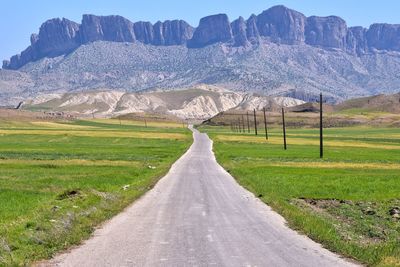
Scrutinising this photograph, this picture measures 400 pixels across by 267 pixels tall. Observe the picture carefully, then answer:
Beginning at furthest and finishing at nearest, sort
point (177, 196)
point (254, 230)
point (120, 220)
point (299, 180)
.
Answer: point (299, 180), point (177, 196), point (120, 220), point (254, 230)

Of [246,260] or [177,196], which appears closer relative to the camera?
[246,260]

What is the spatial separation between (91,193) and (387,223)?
16.3 meters

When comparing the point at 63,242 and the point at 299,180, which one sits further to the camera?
the point at 299,180

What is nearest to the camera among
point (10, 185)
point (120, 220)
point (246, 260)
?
point (246, 260)

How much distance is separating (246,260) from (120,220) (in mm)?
10390

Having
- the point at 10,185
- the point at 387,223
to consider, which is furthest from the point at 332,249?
the point at 10,185

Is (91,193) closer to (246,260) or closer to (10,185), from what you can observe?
(10,185)

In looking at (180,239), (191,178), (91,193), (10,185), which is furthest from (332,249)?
(191,178)

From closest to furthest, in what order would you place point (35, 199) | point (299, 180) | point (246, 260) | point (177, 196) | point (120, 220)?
point (246, 260) < point (120, 220) < point (35, 199) < point (177, 196) < point (299, 180)

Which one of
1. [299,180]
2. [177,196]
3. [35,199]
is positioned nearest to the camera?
[35,199]

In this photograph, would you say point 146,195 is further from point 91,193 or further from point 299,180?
point 299,180

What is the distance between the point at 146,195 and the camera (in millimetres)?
38312

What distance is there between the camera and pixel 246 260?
1823cm

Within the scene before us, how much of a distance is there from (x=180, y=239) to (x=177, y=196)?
15359 mm
